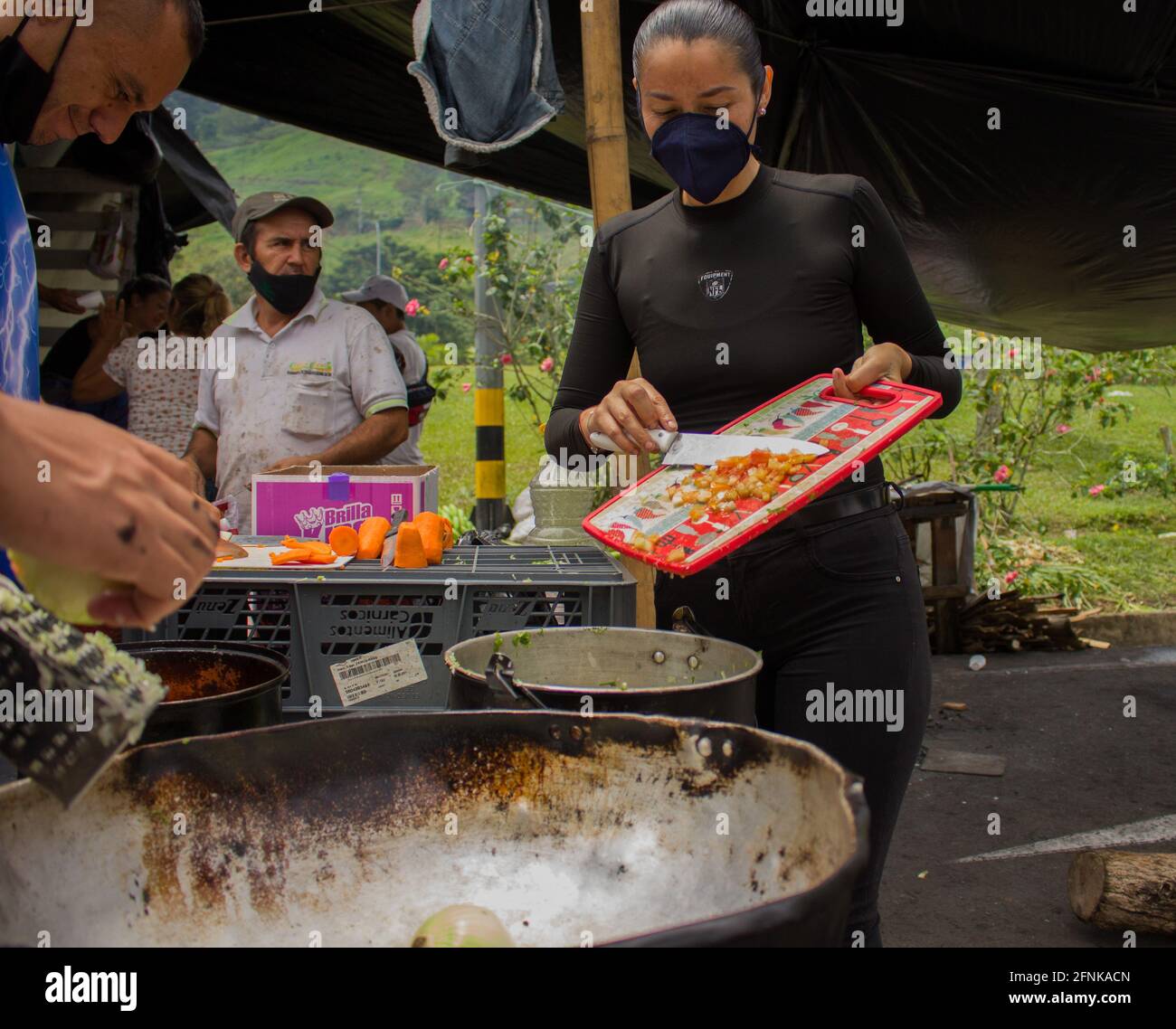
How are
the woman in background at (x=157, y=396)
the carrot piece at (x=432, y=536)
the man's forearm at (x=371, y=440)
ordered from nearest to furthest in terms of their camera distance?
the carrot piece at (x=432, y=536), the man's forearm at (x=371, y=440), the woman in background at (x=157, y=396)

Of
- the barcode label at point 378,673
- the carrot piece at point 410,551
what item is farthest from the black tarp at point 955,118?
the barcode label at point 378,673

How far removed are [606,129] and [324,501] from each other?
4.97 ft

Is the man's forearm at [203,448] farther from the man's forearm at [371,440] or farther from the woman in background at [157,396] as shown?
the woman in background at [157,396]

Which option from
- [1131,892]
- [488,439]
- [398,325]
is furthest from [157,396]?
[1131,892]

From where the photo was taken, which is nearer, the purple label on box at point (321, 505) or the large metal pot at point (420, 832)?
the large metal pot at point (420, 832)

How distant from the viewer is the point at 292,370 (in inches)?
165

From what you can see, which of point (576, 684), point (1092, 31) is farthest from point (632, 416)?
point (1092, 31)

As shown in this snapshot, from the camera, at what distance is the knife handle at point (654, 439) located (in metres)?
1.96

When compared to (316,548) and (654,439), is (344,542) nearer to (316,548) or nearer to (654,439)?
(316,548)

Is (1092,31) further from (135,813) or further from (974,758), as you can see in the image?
(135,813)

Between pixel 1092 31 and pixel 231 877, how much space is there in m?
4.40

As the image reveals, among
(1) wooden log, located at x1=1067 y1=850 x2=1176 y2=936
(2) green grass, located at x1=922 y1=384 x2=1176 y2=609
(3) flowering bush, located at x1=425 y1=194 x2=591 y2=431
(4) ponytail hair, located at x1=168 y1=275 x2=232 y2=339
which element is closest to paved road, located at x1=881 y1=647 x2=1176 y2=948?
(1) wooden log, located at x1=1067 y1=850 x2=1176 y2=936

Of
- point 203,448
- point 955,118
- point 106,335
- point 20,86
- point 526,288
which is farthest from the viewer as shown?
point 526,288

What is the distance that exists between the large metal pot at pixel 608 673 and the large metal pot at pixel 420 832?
150 millimetres
